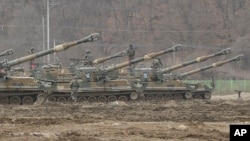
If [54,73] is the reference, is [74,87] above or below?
below

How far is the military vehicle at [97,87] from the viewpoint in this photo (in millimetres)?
29562

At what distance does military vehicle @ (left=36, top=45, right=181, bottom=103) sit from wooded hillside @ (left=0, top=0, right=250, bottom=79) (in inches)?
1264

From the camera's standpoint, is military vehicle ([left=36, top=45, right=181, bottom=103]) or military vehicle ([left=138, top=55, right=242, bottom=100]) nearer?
military vehicle ([left=36, top=45, right=181, bottom=103])

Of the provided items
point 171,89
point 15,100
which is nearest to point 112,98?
point 171,89

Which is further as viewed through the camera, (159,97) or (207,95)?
(207,95)

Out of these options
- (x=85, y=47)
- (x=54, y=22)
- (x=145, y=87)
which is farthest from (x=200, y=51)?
(x=145, y=87)

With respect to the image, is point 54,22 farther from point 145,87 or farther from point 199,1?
point 145,87

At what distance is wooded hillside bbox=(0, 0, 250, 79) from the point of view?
6594 cm

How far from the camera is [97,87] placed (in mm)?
30484

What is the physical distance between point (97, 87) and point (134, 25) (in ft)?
128

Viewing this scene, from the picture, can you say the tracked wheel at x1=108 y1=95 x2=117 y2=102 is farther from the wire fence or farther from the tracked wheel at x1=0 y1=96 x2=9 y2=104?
the wire fence

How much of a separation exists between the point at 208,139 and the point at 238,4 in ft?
196

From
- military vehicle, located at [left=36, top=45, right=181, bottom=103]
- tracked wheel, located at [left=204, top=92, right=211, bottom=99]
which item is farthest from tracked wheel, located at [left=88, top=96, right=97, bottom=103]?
tracked wheel, located at [left=204, top=92, right=211, bottom=99]

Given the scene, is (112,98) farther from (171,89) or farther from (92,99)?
(171,89)
